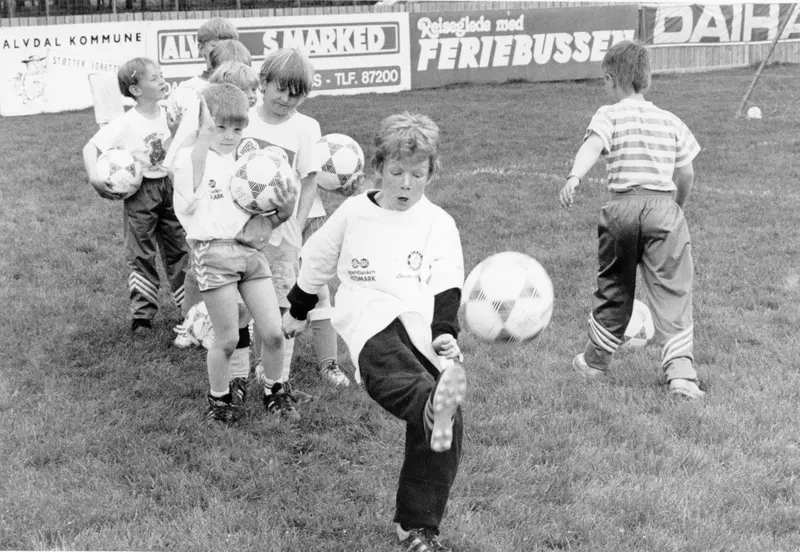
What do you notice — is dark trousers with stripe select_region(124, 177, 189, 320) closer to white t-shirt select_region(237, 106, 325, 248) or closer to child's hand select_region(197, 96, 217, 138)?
white t-shirt select_region(237, 106, 325, 248)

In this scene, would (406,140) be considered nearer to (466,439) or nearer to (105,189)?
(466,439)

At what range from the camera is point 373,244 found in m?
3.97

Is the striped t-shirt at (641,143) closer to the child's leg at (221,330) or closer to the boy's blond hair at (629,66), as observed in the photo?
the boy's blond hair at (629,66)

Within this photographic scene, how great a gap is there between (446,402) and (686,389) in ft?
8.18

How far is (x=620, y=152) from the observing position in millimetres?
5402

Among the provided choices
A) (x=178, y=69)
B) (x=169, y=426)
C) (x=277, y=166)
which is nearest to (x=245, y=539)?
(x=169, y=426)

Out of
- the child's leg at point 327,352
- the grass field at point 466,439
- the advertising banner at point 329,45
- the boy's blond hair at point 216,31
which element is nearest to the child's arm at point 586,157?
the grass field at point 466,439

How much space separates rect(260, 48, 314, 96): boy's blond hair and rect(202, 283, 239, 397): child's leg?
3.74 ft

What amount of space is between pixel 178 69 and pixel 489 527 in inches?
617

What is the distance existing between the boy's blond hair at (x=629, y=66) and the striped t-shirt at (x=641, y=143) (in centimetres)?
13

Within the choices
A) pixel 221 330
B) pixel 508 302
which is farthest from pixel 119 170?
pixel 508 302

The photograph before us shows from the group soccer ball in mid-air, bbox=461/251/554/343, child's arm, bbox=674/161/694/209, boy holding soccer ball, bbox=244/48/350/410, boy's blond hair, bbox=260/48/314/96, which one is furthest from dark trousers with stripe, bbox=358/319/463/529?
child's arm, bbox=674/161/694/209

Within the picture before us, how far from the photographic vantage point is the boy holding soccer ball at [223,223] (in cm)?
480

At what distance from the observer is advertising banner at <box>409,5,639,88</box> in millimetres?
19922
